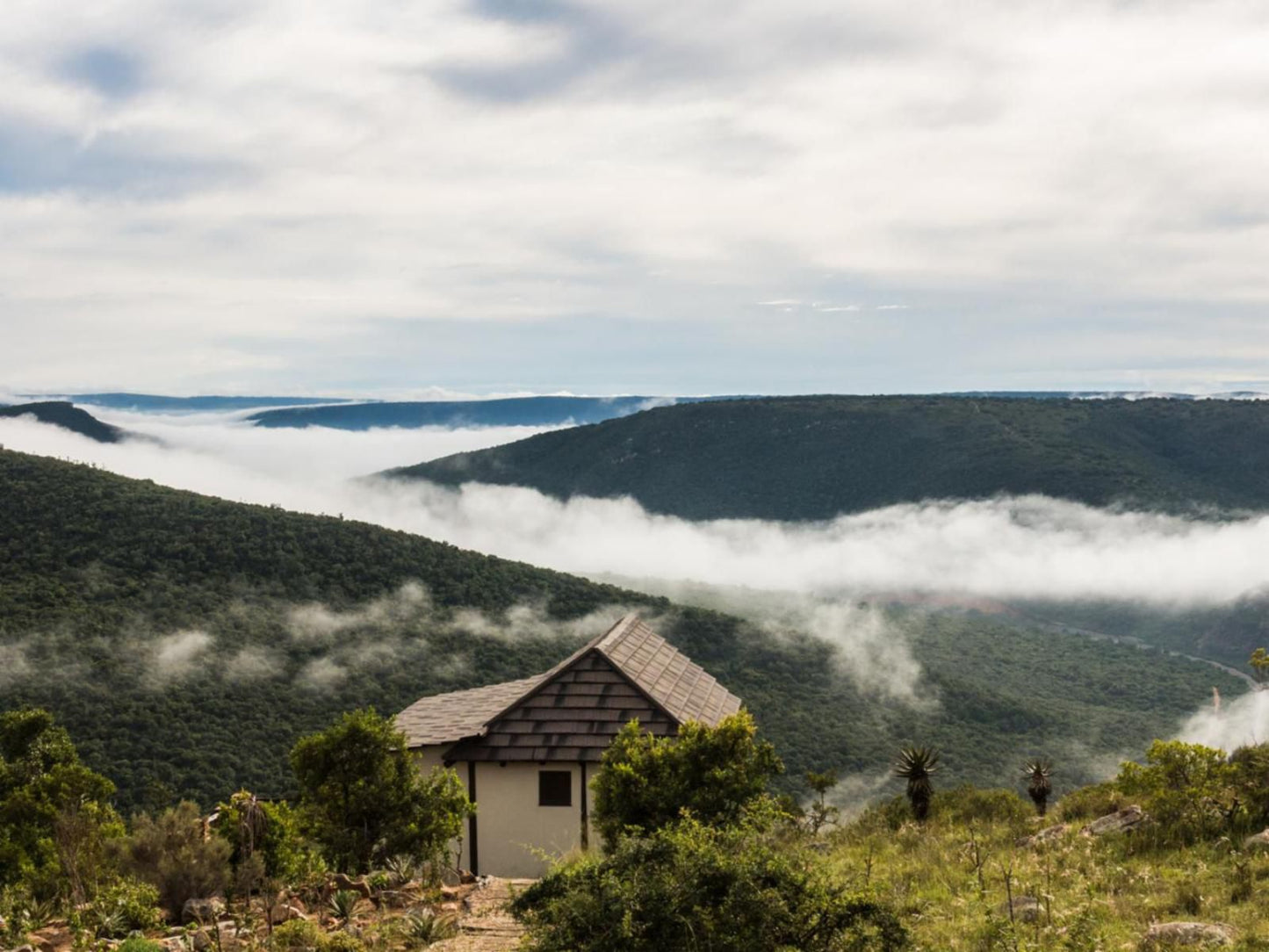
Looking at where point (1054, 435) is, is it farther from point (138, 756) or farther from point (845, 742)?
point (138, 756)

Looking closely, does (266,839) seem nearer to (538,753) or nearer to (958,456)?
(538,753)

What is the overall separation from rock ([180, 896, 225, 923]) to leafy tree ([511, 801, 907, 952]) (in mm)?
5092

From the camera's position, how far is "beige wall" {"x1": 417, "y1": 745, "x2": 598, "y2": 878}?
21750mm

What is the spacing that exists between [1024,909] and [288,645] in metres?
52.3

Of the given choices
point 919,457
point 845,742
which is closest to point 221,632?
point 845,742

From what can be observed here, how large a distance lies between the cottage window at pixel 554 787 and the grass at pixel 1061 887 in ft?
21.0

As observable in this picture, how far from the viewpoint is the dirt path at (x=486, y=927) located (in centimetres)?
1157

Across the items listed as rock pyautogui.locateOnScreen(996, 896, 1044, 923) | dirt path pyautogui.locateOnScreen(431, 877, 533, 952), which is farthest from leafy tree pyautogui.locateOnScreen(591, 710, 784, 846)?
rock pyautogui.locateOnScreen(996, 896, 1044, 923)

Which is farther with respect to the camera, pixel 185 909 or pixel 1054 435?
pixel 1054 435

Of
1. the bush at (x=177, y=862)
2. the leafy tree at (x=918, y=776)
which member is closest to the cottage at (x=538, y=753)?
the leafy tree at (x=918, y=776)

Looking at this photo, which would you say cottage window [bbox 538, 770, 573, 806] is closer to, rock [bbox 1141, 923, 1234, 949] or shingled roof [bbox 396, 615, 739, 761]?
shingled roof [bbox 396, 615, 739, 761]

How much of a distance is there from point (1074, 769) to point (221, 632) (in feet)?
171

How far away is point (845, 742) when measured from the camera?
193 ft

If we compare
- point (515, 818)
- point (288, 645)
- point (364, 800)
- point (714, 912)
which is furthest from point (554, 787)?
point (288, 645)
